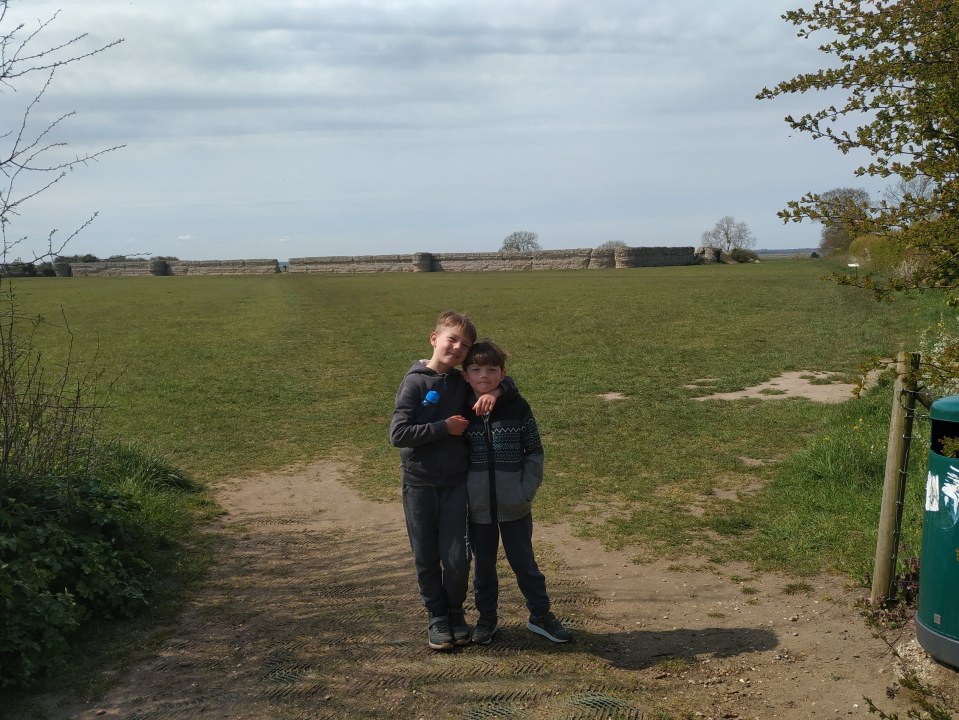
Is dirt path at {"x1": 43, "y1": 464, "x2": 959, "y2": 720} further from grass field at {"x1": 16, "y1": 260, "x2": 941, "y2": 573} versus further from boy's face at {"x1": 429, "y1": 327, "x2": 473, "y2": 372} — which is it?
boy's face at {"x1": 429, "y1": 327, "x2": 473, "y2": 372}

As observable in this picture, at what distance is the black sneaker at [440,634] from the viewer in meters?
4.21

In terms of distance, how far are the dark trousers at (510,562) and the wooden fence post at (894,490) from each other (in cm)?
173

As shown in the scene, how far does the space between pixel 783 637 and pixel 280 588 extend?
2.85 metres

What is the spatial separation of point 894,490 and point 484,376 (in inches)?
85.7

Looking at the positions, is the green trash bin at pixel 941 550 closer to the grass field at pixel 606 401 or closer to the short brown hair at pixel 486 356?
the grass field at pixel 606 401

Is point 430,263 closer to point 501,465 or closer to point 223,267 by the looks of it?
point 223,267

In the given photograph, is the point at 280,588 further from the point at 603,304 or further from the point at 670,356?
the point at 603,304

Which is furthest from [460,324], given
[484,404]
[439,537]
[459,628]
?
[459,628]

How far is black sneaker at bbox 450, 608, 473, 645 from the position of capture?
4.27 m

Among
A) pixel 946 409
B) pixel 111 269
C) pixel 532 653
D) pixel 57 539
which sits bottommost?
pixel 532 653

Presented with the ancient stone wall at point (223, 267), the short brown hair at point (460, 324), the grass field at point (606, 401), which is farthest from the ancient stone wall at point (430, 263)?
the short brown hair at point (460, 324)

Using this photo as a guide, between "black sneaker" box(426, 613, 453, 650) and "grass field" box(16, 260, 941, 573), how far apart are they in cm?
196

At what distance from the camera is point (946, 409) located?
357 cm

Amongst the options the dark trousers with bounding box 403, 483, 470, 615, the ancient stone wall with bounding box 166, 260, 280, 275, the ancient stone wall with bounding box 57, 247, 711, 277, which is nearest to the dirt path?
the dark trousers with bounding box 403, 483, 470, 615
